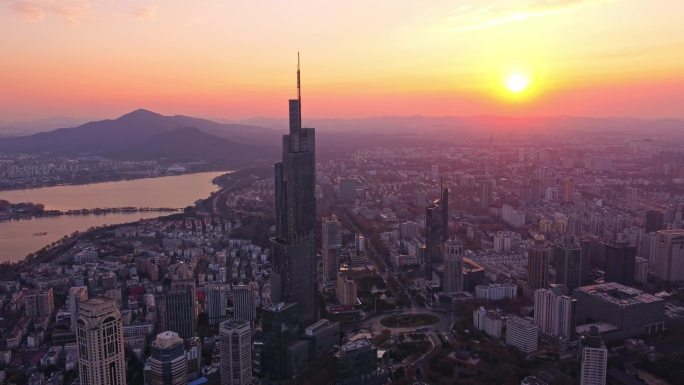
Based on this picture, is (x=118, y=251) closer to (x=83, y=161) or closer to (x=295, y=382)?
(x=295, y=382)

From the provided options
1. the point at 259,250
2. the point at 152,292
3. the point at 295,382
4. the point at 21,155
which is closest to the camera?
the point at 295,382

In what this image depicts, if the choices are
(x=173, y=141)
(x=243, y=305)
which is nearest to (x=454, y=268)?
(x=243, y=305)

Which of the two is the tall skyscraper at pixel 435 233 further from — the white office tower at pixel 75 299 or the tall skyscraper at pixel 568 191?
the tall skyscraper at pixel 568 191

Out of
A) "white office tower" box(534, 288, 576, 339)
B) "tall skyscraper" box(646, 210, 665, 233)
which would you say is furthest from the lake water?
"tall skyscraper" box(646, 210, 665, 233)


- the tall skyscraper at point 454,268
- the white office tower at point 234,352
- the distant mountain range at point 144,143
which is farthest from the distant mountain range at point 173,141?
the white office tower at point 234,352

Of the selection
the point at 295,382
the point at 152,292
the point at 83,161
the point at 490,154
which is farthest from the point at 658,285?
the point at 83,161
